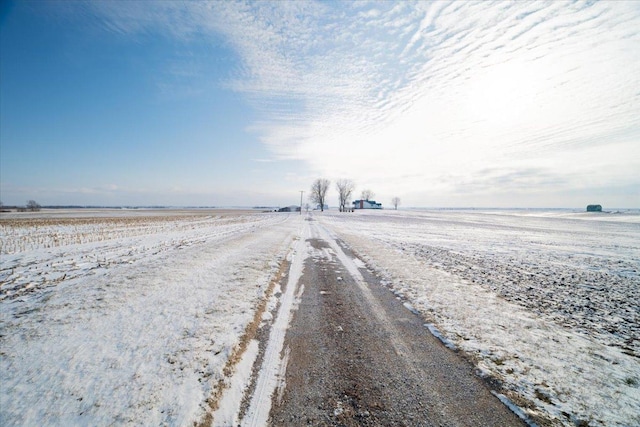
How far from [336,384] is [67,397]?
3365 mm

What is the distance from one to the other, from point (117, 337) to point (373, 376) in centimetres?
450

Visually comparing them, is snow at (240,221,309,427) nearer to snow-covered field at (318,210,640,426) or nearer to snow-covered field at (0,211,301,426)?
snow-covered field at (0,211,301,426)

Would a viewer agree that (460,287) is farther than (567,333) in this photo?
Yes

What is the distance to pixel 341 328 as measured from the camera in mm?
5250

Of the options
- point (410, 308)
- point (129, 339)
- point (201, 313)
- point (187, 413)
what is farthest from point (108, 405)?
point (410, 308)

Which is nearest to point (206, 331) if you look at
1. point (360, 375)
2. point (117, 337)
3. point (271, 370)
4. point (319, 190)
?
point (117, 337)

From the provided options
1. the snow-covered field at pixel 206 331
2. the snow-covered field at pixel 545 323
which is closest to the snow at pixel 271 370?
the snow-covered field at pixel 206 331

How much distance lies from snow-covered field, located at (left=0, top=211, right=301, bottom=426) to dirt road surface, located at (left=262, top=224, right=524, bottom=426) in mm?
1167

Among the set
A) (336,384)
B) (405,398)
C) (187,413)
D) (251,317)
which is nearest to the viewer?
(187,413)

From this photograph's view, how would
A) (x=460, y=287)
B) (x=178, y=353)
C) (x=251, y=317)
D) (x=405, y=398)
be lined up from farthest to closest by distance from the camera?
1. (x=460, y=287)
2. (x=251, y=317)
3. (x=178, y=353)
4. (x=405, y=398)

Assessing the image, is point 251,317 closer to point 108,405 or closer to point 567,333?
point 108,405

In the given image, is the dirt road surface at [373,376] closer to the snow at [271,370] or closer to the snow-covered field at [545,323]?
the snow at [271,370]

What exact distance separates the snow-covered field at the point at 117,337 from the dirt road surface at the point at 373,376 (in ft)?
3.83

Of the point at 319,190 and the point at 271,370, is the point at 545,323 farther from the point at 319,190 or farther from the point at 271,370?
the point at 319,190
